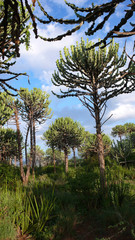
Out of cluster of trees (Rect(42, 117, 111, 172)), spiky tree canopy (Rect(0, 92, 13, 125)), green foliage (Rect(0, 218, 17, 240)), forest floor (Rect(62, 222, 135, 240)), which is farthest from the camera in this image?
cluster of trees (Rect(42, 117, 111, 172))

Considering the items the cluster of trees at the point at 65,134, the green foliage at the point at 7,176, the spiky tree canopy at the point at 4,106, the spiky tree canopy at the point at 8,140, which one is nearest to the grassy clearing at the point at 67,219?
the green foliage at the point at 7,176

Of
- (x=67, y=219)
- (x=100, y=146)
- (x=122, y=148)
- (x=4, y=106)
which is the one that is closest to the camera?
(x=67, y=219)

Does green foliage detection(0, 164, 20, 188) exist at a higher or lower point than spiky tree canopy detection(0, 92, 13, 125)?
lower

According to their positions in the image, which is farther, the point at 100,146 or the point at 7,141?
the point at 7,141

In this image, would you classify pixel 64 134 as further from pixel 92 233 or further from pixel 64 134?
pixel 92 233

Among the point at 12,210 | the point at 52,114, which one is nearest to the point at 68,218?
the point at 12,210

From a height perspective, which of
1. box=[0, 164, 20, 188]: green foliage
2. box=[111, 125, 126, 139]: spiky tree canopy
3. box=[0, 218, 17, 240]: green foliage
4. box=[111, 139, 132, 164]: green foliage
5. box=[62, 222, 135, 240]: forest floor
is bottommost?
box=[62, 222, 135, 240]: forest floor

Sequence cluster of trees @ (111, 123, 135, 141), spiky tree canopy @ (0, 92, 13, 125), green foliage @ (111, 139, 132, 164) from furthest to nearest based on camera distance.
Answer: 1. cluster of trees @ (111, 123, 135, 141)
2. spiky tree canopy @ (0, 92, 13, 125)
3. green foliage @ (111, 139, 132, 164)

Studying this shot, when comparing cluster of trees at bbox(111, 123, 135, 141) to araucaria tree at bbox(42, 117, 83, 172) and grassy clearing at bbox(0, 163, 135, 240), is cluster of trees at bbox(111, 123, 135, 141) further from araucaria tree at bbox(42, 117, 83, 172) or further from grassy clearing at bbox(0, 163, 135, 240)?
grassy clearing at bbox(0, 163, 135, 240)

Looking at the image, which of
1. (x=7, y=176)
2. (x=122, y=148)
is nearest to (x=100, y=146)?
(x=7, y=176)

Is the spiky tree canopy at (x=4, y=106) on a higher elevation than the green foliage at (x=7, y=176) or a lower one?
higher

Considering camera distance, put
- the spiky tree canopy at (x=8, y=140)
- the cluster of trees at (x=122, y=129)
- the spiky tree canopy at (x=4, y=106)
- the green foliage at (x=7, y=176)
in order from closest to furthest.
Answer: the green foliage at (x=7, y=176), the spiky tree canopy at (x=4, y=106), the spiky tree canopy at (x=8, y=140), the cluster of trees at (x=122, y=129)

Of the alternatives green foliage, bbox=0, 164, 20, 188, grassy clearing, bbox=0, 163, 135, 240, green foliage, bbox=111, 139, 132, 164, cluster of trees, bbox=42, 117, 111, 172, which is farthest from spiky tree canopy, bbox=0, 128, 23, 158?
grassy clearing, bbox=0, 163, 135, 240

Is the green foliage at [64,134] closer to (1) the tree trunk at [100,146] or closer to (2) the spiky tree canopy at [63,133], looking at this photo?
(2) the spiky tree canopy at [63,133]
